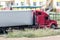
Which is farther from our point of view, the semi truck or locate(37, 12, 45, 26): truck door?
locate(37, 12, 45, 26): truck door

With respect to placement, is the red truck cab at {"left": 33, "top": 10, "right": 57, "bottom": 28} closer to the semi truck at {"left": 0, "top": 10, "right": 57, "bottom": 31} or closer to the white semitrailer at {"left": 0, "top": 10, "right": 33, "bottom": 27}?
the semi truck at {"left": 0, "top": 10, "right": 57, "bottom": 31}

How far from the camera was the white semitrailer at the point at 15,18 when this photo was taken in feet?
97.0

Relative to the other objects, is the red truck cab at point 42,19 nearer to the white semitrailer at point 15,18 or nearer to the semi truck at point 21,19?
the semi truck at point 21,19

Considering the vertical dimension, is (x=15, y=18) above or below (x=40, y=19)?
above

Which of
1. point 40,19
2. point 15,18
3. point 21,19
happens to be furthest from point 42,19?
point 15,18

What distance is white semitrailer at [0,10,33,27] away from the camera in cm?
2956

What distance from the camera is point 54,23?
109ft

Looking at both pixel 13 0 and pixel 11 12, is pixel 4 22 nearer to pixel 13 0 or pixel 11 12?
pixel 11 12

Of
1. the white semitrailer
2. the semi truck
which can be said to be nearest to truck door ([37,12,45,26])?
the semi truck

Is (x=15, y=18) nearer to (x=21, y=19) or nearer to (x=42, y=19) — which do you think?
(x=21, y=19)

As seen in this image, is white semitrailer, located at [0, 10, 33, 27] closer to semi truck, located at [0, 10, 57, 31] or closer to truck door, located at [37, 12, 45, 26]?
semi truck, located at [0, 10, 57, 31]

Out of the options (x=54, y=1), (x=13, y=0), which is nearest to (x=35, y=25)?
(x=54, y=1)

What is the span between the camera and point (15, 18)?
30.0 meters

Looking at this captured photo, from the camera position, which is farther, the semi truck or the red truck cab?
the red truck cab
